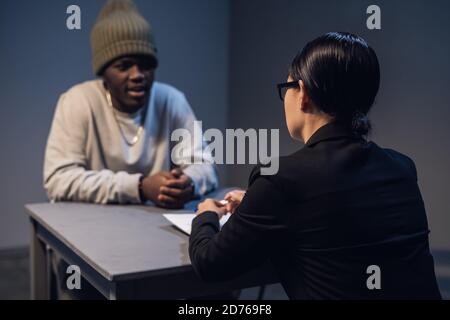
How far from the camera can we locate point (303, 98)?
3.38 ft

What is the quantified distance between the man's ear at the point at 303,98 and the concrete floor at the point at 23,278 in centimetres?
171

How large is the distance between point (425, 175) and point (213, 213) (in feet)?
5.09

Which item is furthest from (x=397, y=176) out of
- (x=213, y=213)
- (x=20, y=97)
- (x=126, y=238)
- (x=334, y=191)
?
(x=20, y=97)

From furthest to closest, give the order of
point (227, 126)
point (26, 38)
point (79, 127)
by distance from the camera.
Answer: point (227, 126) → point (26, 38) → point (79, 127)

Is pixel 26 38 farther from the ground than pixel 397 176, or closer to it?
farther from the ground

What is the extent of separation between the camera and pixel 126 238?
137cm

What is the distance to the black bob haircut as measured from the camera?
3.24ft

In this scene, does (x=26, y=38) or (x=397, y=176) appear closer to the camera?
(x=397, y=176)

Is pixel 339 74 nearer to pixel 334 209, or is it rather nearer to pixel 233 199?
pixel 334 209

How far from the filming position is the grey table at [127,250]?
45.3 inches

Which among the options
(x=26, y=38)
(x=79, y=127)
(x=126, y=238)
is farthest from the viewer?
(x=26, y=38)

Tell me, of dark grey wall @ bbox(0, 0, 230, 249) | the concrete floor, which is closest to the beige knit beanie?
dark grey wall @ bbox(0, 0, 230, 249)
